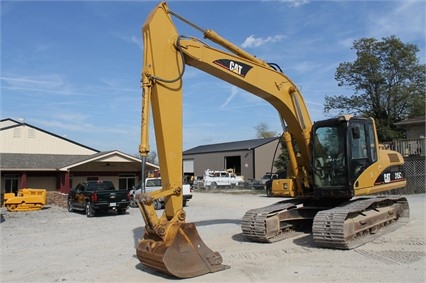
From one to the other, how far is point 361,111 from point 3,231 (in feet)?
130

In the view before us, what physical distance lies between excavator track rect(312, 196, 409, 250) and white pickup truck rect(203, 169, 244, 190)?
35.2 meters

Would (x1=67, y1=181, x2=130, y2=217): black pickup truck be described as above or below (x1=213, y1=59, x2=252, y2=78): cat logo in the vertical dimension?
below

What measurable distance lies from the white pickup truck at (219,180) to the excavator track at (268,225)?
3579 cm

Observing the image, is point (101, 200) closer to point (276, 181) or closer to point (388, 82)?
point (276, 181)

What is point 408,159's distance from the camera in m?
26.8

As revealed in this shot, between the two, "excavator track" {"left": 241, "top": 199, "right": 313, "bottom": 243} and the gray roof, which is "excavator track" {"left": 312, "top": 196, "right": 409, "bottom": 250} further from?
the gray roof

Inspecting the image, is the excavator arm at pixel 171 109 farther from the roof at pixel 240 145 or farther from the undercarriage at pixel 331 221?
the roof at pixel 240 145

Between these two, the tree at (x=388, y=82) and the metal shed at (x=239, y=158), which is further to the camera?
the metal shed at (x=239, y=158)

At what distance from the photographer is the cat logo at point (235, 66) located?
9.91 m

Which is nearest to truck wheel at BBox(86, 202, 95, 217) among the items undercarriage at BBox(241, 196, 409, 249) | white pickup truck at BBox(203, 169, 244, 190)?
undercarriage at BBox(241, 196, 409, 249)

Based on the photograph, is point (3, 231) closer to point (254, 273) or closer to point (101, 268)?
point (101, 268)

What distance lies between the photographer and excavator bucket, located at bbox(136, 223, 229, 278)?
24.6ft

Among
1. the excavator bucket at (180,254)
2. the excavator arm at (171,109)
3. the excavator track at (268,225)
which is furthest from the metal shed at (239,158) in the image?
the excavator bucket at (180,254)

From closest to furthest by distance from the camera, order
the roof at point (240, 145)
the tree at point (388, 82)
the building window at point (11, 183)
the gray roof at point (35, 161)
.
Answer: the gray roof at point (35, 161) < the building window at point (11, 183) < the tree at point (388, 82) < the roof at point (240, 145)
